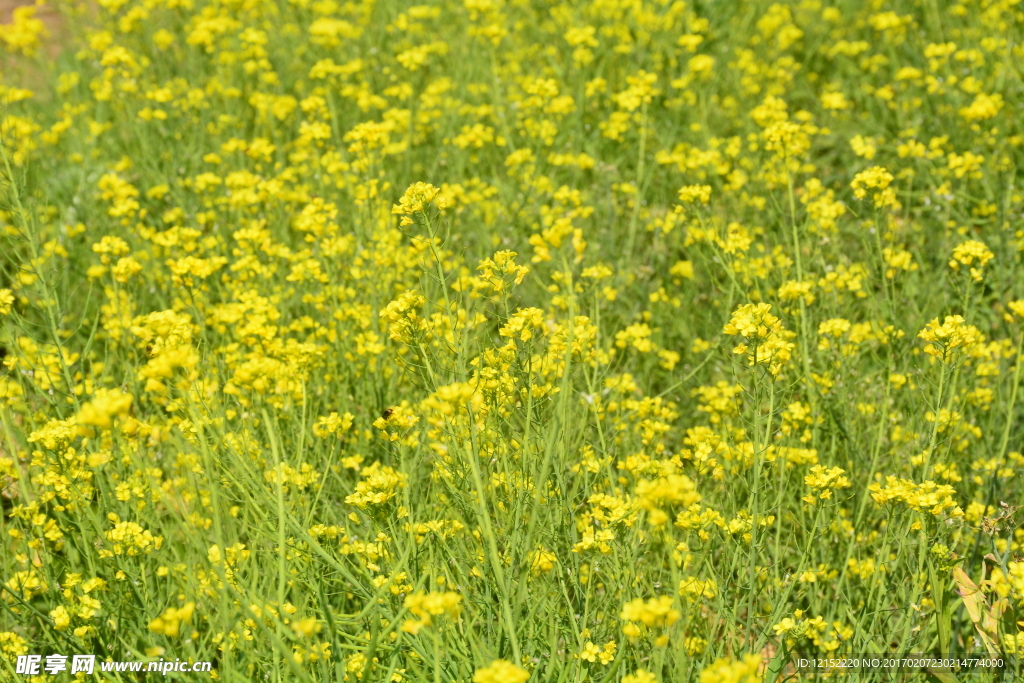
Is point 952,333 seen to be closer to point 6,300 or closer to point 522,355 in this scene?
point 522,355

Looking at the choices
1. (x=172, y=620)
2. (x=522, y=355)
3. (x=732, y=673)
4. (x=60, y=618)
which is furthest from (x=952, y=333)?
(x=60, y=618)

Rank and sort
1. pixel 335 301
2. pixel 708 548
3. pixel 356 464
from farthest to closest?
1. pixel 335 301
2. pixel 356 464
3. pixel 708 548

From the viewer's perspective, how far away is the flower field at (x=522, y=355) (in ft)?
7.46

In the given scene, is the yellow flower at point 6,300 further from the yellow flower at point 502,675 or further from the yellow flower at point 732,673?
the yellow flower at point 732,673

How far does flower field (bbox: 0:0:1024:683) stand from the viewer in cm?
227

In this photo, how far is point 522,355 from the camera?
2518 millimetres

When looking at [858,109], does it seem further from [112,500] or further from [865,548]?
[112,500]

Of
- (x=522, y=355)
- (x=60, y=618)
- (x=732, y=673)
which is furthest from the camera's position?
(x=522, y=355)

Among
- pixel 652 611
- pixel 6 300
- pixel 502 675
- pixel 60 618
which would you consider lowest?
pixel 60 618

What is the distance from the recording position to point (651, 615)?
163 centimetres

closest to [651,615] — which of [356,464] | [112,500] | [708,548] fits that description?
[708,548]

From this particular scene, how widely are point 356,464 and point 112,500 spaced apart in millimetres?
763

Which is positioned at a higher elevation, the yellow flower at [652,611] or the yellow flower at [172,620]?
the yellow flower at [172,620]

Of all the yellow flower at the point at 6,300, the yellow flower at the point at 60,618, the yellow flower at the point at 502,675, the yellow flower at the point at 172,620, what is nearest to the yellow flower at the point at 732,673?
the yellow flower at the point at 502,675
